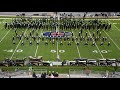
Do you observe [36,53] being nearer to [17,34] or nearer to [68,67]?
[68,67]

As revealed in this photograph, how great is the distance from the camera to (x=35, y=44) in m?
19.8

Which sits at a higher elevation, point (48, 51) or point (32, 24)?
point (32, 24)

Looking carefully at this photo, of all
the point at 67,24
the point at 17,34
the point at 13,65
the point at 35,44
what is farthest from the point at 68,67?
the point at 67,24

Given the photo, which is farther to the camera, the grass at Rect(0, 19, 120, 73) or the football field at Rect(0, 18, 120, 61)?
the football field at Rect(0, 18, 120, 61)

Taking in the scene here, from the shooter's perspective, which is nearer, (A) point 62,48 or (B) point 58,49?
(B) point 58,49

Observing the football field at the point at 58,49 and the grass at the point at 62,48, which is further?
the football field at the point at 58,49

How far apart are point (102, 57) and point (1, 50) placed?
5.45 m

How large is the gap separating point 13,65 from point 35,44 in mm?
4007
